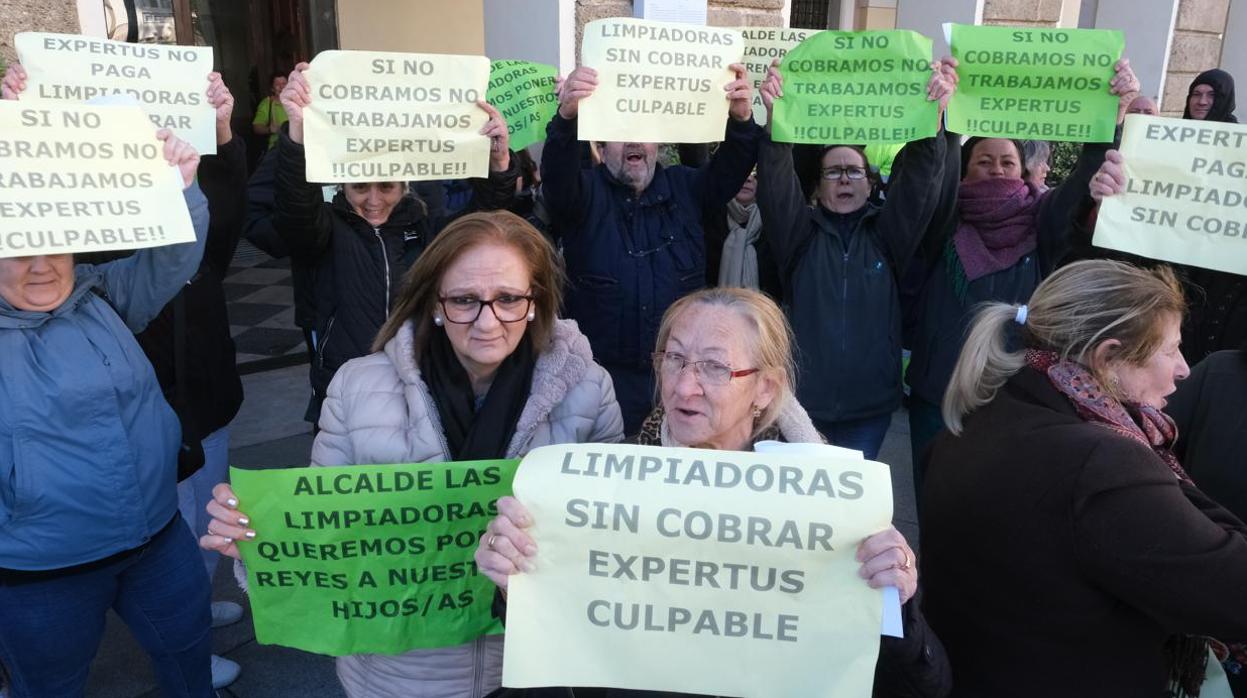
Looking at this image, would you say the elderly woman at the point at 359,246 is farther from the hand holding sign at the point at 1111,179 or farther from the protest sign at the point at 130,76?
the hand holding sign at the point at 1111,179

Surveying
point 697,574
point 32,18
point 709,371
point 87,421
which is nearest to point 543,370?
point 709,371

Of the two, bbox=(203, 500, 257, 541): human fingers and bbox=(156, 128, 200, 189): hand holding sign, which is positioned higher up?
bbox=(156, 128, 200, 189): hand holding sign

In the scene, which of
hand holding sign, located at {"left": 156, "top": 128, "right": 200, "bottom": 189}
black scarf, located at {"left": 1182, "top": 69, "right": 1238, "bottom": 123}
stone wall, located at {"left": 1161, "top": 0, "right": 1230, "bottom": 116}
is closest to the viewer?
hand holding sign, located at {"left": 156, "top": 128, "right": 200, "bottom": 189}

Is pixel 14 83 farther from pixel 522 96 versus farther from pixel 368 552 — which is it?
pixel 368 552

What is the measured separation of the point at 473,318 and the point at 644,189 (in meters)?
1.51

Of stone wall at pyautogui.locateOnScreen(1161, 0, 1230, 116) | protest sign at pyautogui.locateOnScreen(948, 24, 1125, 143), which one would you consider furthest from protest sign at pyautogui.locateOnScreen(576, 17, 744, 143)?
stone wall at pyautogui.locateOnScreen(1161, 0, 1230, 116)

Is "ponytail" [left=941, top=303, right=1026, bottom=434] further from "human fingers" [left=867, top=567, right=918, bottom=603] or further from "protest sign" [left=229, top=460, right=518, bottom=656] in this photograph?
"protest sign" [left=229, top=460, right=518, bottom=656]

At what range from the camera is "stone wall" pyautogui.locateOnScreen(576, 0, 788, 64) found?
5.52 meters

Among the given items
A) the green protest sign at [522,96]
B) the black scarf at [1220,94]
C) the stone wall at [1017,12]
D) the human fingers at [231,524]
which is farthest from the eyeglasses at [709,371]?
the stone wall at [1017,12]

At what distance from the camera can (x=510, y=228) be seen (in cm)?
208

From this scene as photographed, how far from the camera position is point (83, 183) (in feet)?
7.06

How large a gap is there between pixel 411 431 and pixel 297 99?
1.33 metres

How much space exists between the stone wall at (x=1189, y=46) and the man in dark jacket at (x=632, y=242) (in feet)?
27.6

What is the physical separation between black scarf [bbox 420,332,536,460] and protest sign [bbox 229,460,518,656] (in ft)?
0.49
